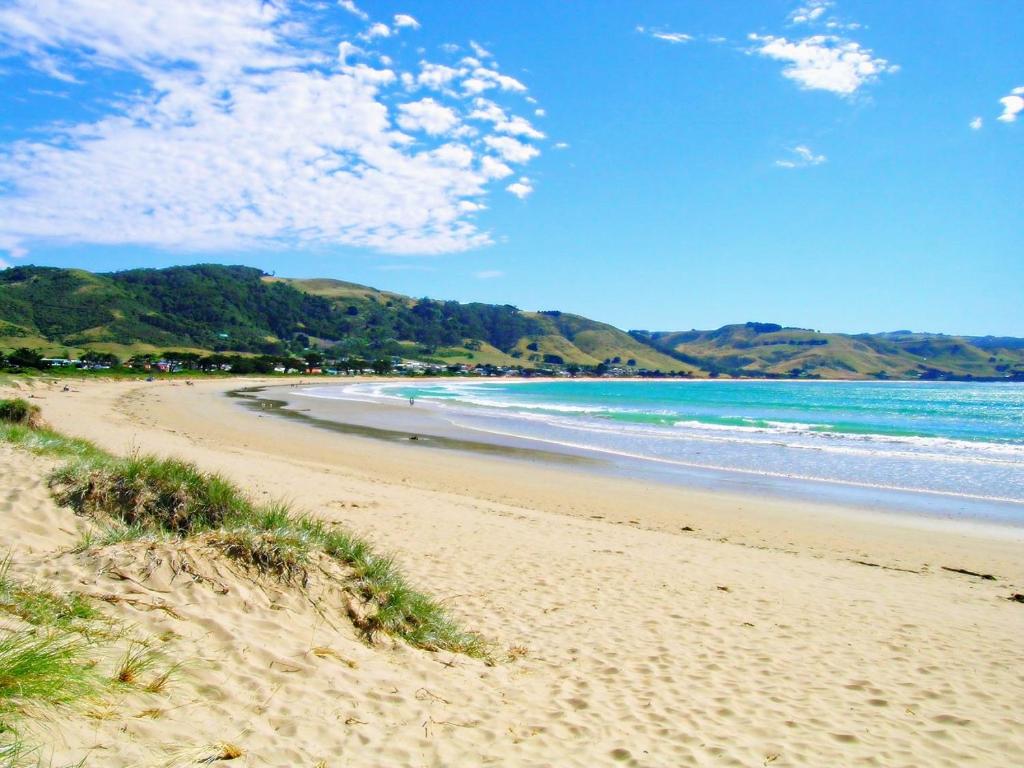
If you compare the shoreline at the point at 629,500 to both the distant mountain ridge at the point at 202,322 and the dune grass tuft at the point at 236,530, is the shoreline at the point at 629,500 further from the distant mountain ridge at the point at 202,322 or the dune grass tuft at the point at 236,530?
the distant mountain ridge at the point at 202,322

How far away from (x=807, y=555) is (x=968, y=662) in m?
4.84

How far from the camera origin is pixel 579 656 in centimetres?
566

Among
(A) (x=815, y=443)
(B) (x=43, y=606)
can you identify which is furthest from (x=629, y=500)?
(A) (x=815, y=443)

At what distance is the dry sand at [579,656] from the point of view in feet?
12.2

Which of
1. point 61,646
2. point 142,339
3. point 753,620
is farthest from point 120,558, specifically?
point 142,339

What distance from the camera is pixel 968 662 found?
6.05 m

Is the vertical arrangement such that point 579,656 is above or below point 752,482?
above

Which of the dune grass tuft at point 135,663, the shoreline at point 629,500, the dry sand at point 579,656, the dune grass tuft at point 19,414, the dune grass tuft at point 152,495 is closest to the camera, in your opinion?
the dune grass tuft at point 135,663

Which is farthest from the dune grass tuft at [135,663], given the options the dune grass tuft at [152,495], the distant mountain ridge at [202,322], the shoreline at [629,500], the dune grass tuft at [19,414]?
the distant mountain ridge at [202,322]

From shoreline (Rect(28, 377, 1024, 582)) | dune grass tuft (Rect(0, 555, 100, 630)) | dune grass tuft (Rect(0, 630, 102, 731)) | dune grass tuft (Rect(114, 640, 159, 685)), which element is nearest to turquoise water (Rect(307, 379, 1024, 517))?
shoreline (Rect(28, 377, 1024, 582))

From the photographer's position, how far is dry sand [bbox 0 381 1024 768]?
3.72 m

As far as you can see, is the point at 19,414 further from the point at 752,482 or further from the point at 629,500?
the point at 752,482

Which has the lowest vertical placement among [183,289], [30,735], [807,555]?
[807,555]

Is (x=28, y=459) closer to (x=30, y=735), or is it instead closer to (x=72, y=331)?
(x=30, y=735)
